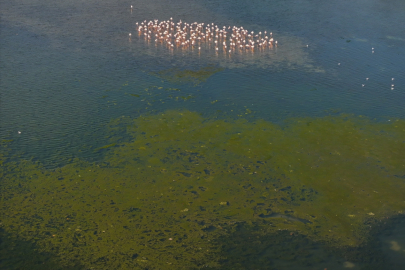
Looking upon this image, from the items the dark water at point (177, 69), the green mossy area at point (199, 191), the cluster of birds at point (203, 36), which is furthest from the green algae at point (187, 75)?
the green mossy area at point (199, 191)

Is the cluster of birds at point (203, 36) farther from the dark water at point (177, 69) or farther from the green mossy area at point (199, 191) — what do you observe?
the green mossy area at point (199, 191)

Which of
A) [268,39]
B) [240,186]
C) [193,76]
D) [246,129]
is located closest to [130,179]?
[240,186]

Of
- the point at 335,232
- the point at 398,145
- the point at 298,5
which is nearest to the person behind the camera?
the point at 335,232

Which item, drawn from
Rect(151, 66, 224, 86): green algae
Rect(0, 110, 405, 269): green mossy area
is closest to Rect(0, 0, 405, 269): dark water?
Rect(151, 66, 224, 86): green algae

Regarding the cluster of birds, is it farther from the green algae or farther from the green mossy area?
the green mossy area

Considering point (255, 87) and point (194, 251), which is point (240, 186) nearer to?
point (194, 251)

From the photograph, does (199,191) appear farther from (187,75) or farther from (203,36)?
(203,36)
